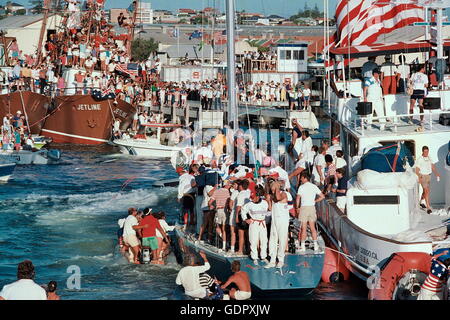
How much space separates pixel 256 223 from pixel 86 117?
3281 cm

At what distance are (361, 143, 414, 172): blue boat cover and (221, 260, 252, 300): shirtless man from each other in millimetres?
4382

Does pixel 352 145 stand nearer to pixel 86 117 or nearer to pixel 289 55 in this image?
pixel 86 117

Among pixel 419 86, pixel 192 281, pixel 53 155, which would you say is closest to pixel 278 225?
pixel 192 281

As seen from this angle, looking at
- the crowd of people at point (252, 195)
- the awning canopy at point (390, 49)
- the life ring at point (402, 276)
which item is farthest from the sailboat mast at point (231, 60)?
the life ring at point (402, 276)

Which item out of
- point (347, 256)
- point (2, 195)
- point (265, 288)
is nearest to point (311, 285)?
point (265, 288)

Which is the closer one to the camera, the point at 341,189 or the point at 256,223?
the point at 256,223

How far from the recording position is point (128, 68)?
5400 cm

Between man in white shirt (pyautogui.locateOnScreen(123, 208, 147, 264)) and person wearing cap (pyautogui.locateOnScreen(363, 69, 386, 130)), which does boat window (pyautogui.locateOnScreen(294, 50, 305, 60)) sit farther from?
man in white shirt (pyautogui.locateOnScreen(123, 208, 147, 264))

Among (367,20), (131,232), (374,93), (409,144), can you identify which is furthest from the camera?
(367,20)

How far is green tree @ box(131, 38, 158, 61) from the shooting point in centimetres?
10744

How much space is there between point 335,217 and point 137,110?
32.6 m

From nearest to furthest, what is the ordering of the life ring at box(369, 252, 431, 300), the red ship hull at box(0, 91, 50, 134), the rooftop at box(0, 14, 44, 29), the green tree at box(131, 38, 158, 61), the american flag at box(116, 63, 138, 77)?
1. the life ring at box(369, 252, 431, 300)
2. the red ship hull at box(0, 91, 50, 134)
3. the american flag at box(116, 63, 138, 77)
4. the rooftop at box(0, 14, 44, 29)
5. the green tree at box(131, 38, 158, 61)

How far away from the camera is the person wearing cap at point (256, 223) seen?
54.3 ft

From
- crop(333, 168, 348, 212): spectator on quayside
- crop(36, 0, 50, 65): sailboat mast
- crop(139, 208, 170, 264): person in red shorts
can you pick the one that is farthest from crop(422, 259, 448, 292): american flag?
crop(36, 0, 50, 65): sailboat mast
